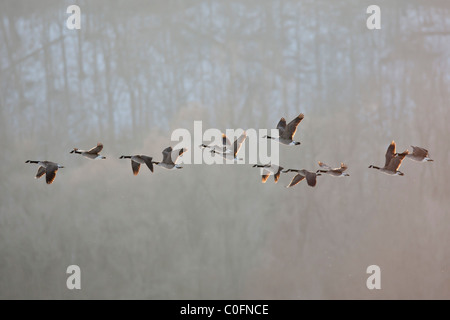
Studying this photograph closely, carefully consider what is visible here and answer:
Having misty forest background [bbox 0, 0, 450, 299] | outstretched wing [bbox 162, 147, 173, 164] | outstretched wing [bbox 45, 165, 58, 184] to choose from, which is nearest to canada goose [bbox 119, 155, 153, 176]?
outstretched wing [bbox 162, 147, 173, 164]

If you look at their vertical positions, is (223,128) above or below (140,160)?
above

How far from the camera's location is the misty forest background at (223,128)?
8.35 metres

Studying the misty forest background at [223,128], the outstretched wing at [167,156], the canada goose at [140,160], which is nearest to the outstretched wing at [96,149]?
the canada goose at [140,160]

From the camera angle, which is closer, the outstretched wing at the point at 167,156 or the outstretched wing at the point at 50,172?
the outstretched wing at the point at 50,172

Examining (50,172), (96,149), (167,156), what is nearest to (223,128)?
(167,156)

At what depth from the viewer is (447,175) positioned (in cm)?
854

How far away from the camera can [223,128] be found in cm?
835

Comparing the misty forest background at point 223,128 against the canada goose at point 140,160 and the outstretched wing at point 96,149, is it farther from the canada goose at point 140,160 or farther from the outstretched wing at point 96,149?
the outstretched wing at point 96,149

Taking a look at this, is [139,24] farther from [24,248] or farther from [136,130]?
[24,248]

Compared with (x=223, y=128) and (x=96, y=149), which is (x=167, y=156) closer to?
(x=96, y=149)

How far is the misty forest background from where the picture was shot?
8.35 m

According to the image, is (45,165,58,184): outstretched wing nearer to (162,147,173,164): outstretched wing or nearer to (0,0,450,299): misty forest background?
(162,147,173,164): outstretched wing

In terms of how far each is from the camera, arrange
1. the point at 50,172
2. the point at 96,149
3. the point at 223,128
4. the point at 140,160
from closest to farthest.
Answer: the point at 50,172, the point at 96,149, the point at 140,160, the point at 223,128

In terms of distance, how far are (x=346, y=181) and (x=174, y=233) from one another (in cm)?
218
